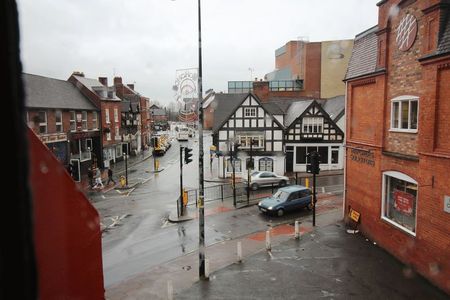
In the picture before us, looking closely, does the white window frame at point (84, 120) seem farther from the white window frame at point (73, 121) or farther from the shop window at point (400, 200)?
the shop window at point (400, 200)

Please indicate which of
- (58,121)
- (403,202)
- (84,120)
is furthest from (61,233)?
(84,120)

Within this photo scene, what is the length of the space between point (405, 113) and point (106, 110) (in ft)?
117

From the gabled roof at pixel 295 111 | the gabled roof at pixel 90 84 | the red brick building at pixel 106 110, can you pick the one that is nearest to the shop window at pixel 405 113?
the gabled roof at pixel 295 111

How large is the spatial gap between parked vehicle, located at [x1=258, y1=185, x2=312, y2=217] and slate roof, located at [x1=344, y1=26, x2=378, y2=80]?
751 cm

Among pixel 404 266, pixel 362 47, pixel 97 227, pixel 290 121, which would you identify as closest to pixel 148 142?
pixel 290 121

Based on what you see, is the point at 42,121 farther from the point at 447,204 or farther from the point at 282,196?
the point at 447,204

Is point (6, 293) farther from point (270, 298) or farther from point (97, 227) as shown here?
point (270, 298)

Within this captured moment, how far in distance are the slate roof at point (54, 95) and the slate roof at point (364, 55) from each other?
891 inches

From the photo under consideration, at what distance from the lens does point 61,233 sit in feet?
11.7

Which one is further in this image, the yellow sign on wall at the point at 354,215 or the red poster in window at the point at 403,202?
the yellow sign on wall at the point at 354,215

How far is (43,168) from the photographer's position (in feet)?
10.7

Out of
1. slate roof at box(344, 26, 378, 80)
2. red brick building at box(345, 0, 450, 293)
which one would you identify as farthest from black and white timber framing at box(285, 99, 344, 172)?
red brick building at box(345, 0, 450, 293)

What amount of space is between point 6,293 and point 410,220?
14.2m

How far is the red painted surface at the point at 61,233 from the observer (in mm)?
3104
